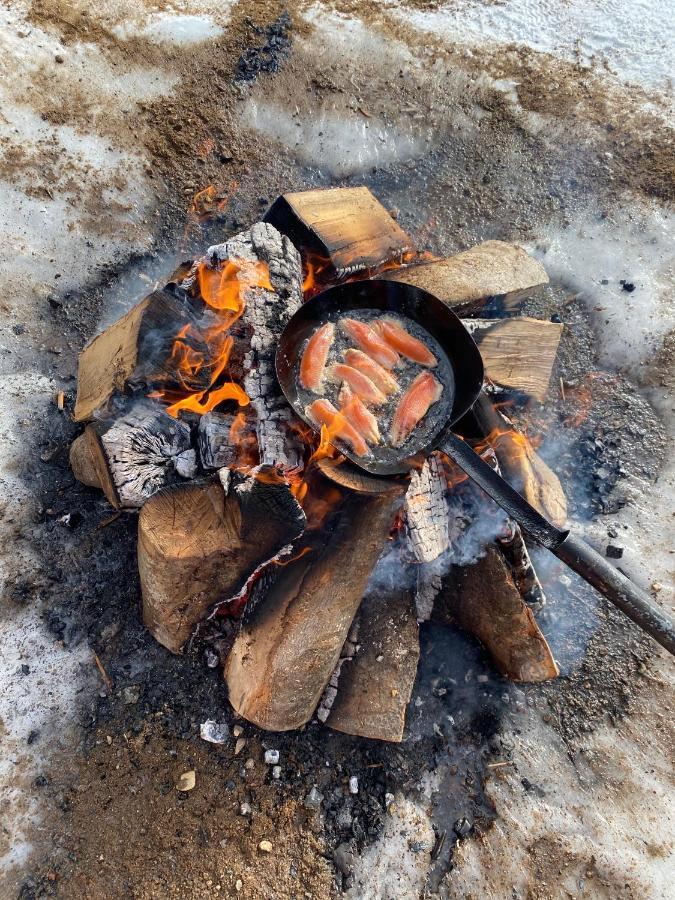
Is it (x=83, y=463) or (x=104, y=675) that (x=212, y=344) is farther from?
(x=104, y=675)

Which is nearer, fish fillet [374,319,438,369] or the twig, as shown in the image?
the twig

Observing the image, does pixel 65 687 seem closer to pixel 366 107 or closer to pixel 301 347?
pixel 301 347

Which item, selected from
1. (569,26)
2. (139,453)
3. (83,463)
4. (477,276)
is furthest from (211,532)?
(569,26)

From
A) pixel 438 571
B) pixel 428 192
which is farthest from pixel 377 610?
pixel 428 192

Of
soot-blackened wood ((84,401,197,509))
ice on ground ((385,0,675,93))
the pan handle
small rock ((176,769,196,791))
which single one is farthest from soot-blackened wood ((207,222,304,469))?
ice on ground ((385,0,675,93))

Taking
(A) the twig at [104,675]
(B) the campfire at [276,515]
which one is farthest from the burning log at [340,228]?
(A) the twig at [104,675]

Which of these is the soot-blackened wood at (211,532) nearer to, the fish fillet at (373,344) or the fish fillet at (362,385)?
the fish fillet at (362,385)

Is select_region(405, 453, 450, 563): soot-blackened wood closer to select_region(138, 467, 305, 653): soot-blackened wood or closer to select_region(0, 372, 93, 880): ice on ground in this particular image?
select_region(138, 467, 305, 653): soot-blackened wood
